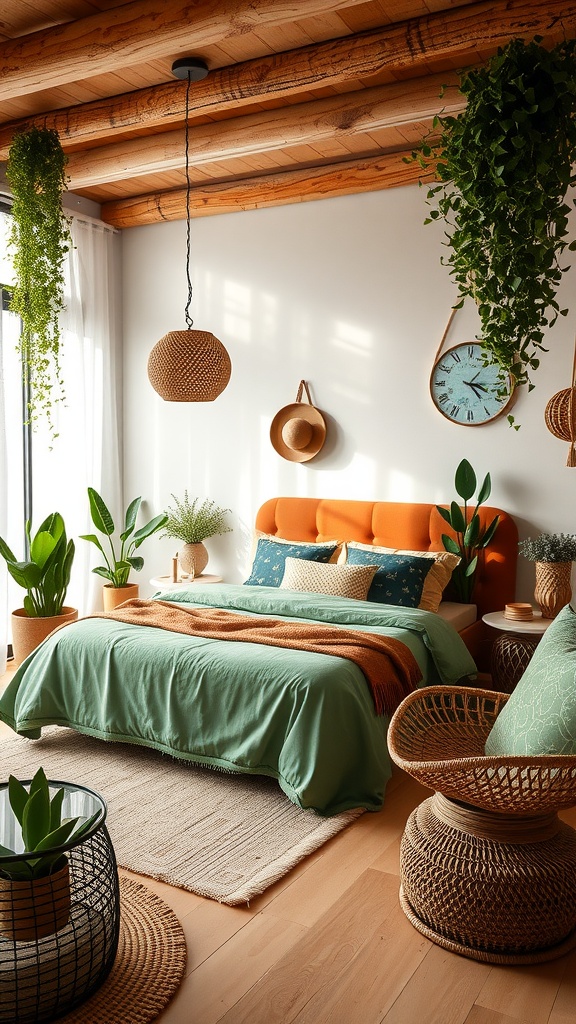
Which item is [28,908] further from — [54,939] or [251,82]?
[251,82]

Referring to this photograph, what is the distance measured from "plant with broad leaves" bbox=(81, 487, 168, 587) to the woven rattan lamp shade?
146cm

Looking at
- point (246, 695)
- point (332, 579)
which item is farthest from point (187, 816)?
point (332, 579)

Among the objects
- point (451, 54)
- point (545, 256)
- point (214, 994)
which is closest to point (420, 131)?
point (451, 54)

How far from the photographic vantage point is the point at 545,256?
8.29 feet

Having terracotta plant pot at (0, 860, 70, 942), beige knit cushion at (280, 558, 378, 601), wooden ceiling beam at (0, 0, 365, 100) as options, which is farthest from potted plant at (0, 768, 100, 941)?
wooden ceiling beam at (0, 0, 365, 100)

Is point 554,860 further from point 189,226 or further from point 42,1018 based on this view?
point 189,226

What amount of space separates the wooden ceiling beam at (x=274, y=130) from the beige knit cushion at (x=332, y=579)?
2.24 metres

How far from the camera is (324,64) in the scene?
3678 mm

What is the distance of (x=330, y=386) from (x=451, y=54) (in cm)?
224

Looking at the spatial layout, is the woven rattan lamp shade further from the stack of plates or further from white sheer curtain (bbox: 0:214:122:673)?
the stack of plates

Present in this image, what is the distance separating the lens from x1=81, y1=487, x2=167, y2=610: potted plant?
221 inches

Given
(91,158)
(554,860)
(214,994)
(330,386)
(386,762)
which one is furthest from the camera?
(330,386)

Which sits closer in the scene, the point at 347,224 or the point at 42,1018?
the point at 42,1018

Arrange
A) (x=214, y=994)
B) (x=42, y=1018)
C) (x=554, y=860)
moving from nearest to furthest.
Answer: (x=42, y=1018) < (x=214, y=994) < (x=554, y=860)
